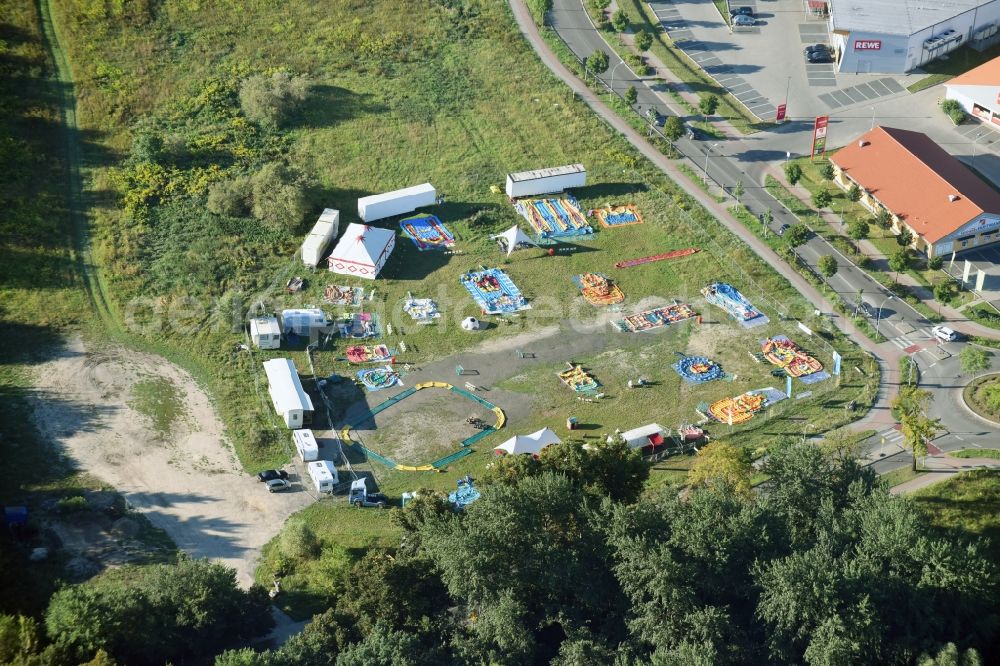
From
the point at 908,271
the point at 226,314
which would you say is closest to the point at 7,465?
the point at 226,314

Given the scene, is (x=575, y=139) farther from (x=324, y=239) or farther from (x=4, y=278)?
(x=4, y=278)

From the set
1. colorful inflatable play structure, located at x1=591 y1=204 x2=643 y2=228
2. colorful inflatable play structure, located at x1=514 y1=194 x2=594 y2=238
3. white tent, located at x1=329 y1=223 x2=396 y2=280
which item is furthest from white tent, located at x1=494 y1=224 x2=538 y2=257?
white tent, located at x1=329 y1=223 x2=396 y2=280

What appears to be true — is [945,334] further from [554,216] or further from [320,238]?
[320,238]

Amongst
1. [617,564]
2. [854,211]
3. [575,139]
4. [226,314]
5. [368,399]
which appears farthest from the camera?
[575,139]

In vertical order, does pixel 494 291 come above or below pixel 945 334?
above

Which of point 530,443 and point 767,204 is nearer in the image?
point 530,443

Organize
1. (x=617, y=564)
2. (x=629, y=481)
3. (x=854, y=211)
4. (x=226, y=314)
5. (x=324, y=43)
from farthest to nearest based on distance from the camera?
(x=324, y=43)
(x=854, y=211)
(x=226, y=314)
(x=629, y=481)
(x=617, y=564)

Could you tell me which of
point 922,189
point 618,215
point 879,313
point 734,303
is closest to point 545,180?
point 618,215
